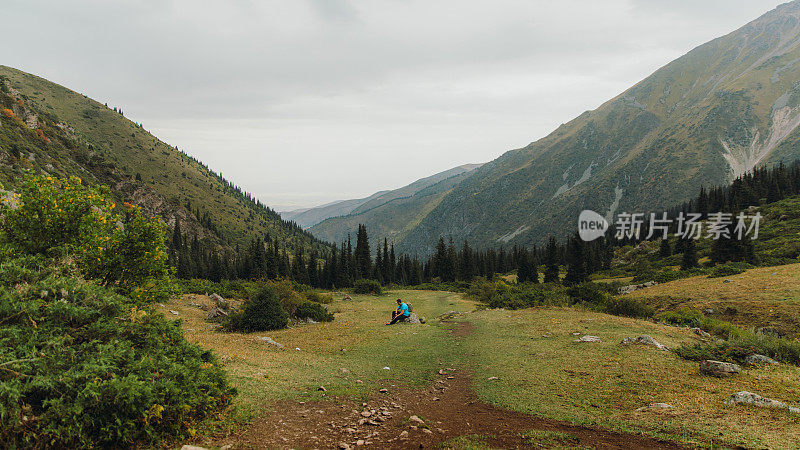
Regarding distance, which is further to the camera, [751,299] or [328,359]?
[751,299]

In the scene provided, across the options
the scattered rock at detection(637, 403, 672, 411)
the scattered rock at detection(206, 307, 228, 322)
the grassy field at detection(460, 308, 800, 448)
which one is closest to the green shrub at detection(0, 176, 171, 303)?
the scattered rock at detection(206, 307, 228, 322)

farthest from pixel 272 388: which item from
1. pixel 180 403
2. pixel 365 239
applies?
pixel 365 239

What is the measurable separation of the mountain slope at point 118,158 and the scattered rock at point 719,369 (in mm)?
125633

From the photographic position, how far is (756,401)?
25.9 feet

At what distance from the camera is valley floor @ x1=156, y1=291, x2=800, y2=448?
266 inches

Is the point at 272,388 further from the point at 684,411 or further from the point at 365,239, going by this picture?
the point at 365,239

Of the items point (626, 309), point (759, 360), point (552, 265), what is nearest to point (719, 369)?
point (759, 360)

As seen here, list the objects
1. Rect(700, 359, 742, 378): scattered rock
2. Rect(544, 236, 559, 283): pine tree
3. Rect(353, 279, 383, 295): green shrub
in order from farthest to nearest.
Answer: Rect(544, 236, 559, 283): pine tree
Rect(353, 279, 383, 295): green shrub
Rect(700, 359, 742, 378): scattered rock

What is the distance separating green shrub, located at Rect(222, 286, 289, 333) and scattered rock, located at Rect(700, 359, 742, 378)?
20.0 m

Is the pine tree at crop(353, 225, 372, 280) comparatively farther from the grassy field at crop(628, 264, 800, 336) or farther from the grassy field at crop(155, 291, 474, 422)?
the grassy field at crop(155, 291, 474, 422)

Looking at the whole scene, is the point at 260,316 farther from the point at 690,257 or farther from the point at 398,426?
the point at 690,257

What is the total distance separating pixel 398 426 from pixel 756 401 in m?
8.16

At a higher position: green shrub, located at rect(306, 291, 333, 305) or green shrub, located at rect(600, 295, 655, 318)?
green shrub, located at rect(600, 295, 655, 318)

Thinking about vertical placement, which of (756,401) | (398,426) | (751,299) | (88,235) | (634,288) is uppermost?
(88,235)
